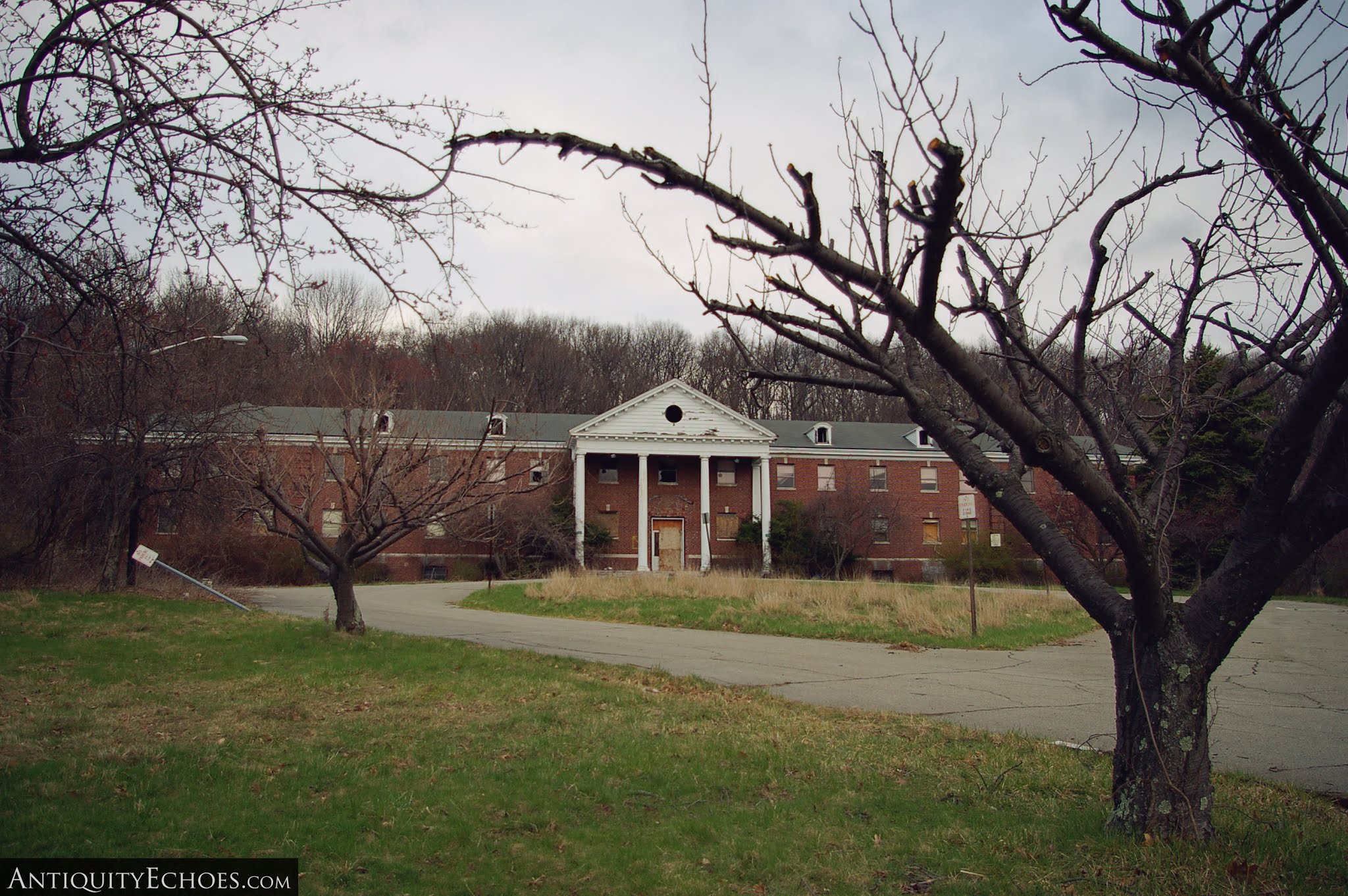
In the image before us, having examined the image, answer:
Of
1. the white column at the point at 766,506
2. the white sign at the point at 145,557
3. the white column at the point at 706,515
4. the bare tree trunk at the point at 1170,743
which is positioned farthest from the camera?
the white column at the point at 706,515

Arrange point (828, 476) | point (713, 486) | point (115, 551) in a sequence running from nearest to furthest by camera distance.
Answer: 1. point (115, 551)
2. point (713, 486)
3. point (828, 476)

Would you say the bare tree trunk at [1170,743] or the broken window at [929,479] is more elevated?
the broken window at [929,479]

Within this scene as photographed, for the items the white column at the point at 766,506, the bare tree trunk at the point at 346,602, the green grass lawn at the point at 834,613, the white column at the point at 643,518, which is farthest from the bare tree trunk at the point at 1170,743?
the white column at the point at 643,518

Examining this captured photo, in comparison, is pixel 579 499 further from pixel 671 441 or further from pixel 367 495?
pixel 367 495

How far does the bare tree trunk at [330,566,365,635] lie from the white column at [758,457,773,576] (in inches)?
1102

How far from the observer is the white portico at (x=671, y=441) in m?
41.6

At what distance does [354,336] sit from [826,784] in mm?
10103

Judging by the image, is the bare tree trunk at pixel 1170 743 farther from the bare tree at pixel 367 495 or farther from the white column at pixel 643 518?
the white column at pixel 643 518

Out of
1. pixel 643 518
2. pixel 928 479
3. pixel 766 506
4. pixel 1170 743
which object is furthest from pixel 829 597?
pixel 928 479

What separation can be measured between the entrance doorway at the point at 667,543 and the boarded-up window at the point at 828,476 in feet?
24.6

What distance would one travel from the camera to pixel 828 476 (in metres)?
45.6

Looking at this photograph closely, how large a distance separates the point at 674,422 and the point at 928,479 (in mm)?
13488

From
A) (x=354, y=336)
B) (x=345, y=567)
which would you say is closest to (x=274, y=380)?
(x=354, y=336)

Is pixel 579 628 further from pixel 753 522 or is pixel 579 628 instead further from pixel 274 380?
pixel 753 522
